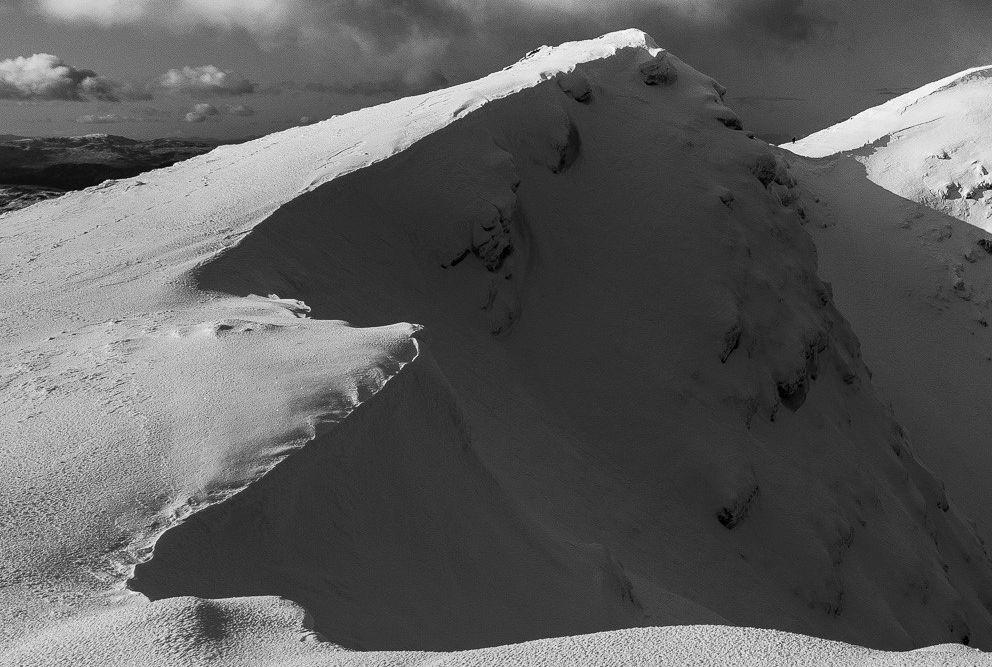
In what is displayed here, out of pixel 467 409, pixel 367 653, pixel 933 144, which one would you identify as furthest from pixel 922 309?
pixel 367 653

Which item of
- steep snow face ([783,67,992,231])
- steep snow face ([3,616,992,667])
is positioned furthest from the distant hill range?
steep snow face ([3,616,992,667])

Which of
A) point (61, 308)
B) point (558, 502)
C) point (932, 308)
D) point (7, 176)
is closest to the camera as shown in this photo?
point (61, 308)

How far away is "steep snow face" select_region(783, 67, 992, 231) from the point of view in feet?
126

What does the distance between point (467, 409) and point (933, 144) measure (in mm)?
37934

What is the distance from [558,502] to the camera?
13289 millimetres

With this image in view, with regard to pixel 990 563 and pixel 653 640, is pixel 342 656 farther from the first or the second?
pixel 990 563

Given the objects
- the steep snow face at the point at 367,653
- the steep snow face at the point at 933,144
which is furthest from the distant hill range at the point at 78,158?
the steep snow face at the point at 367,653

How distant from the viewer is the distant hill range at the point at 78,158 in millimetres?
135000

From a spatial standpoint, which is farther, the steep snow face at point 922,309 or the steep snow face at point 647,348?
the steep snow face at point 922,309

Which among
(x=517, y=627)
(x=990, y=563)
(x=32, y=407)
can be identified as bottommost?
(x=990, y=563)

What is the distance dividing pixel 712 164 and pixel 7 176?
5785 inches

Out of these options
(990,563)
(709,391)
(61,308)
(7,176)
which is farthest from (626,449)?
(7,176)

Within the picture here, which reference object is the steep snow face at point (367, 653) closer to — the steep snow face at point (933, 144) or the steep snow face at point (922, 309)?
the steep snow face at point (922, 309)

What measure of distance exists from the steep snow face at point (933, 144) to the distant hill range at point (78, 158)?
10866 centimetres
